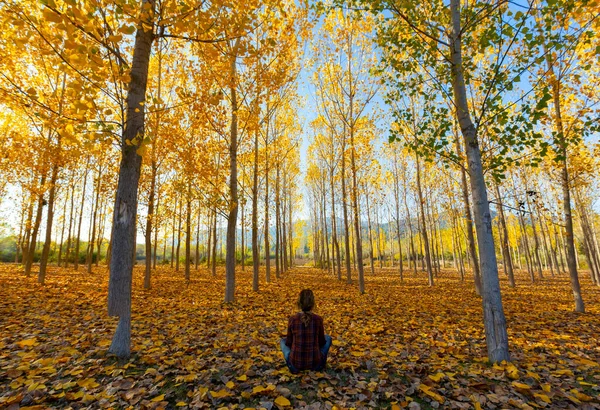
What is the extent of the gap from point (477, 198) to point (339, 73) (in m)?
9.89

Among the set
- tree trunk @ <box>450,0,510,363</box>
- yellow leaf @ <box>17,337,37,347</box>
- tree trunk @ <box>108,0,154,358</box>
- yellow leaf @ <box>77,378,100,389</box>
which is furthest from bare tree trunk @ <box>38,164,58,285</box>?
tree trunk @ <box>450,0,510,363</box>

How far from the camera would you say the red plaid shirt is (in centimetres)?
334

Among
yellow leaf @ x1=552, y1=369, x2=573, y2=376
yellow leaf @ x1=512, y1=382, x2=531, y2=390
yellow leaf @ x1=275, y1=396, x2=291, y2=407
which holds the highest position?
yellow leaf @ x1=275, y1=396, x2=291, y2=407

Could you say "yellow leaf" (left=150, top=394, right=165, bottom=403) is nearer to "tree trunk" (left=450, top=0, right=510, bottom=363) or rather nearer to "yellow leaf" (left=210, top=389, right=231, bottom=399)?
"yellow leaf" (left=210, top=389, right=231, bottom=399)

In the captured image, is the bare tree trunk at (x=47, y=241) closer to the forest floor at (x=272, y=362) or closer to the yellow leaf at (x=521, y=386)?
the forest floor at (x=272, y=362)

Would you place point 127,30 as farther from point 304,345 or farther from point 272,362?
point 272,362

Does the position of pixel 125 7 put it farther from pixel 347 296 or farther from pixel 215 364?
pixel 347 296

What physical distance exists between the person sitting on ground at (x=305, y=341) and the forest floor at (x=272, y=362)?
139 millimetres

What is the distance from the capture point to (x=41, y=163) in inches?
401

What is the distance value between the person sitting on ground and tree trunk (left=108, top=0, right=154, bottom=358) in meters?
2.28

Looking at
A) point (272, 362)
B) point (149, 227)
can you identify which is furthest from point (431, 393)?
point (149, 227)

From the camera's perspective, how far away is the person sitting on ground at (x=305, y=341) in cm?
334

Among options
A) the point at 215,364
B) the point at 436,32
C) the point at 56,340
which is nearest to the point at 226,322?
the point at 215,364

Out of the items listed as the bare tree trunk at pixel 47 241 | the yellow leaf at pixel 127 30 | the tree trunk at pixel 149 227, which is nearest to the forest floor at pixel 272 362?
the tree trunk at pixel 149 227
